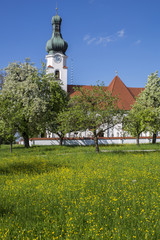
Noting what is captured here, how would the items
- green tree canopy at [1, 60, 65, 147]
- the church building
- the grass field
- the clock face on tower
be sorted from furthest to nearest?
the clock face on tower → the church building → green tree canopy at [1, 60, 65, 147] → the grass field

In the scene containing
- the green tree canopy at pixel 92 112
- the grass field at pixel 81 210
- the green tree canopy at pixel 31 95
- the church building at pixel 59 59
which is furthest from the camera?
the church building at pixel 59 59

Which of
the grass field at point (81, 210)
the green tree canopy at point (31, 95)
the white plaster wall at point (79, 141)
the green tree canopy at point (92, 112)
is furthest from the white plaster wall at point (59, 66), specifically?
the grass field at point (81, 210)

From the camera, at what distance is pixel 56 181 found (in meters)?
9.47

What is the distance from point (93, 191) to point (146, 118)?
86.7 feet

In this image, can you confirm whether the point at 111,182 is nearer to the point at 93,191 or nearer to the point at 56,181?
the point at 93,191

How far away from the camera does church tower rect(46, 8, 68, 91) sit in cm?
5191

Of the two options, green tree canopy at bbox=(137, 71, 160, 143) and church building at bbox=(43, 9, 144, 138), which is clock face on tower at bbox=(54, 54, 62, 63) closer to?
church building at bbox=(43, 9, 144, 138)

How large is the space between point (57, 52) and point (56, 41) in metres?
2.28

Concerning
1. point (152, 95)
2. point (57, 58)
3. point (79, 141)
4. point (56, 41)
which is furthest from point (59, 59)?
point (152, 95)

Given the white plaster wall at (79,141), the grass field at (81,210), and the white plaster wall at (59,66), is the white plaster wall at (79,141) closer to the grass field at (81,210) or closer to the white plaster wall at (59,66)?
the white plaster wall at (59,66)

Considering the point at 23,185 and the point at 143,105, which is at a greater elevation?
the point at 143,105

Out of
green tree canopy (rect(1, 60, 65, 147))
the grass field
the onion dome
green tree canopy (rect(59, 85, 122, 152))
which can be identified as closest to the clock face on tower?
the onion dome

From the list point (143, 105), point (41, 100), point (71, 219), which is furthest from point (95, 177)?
point (143, 105)

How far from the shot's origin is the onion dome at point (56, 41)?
51781mm
